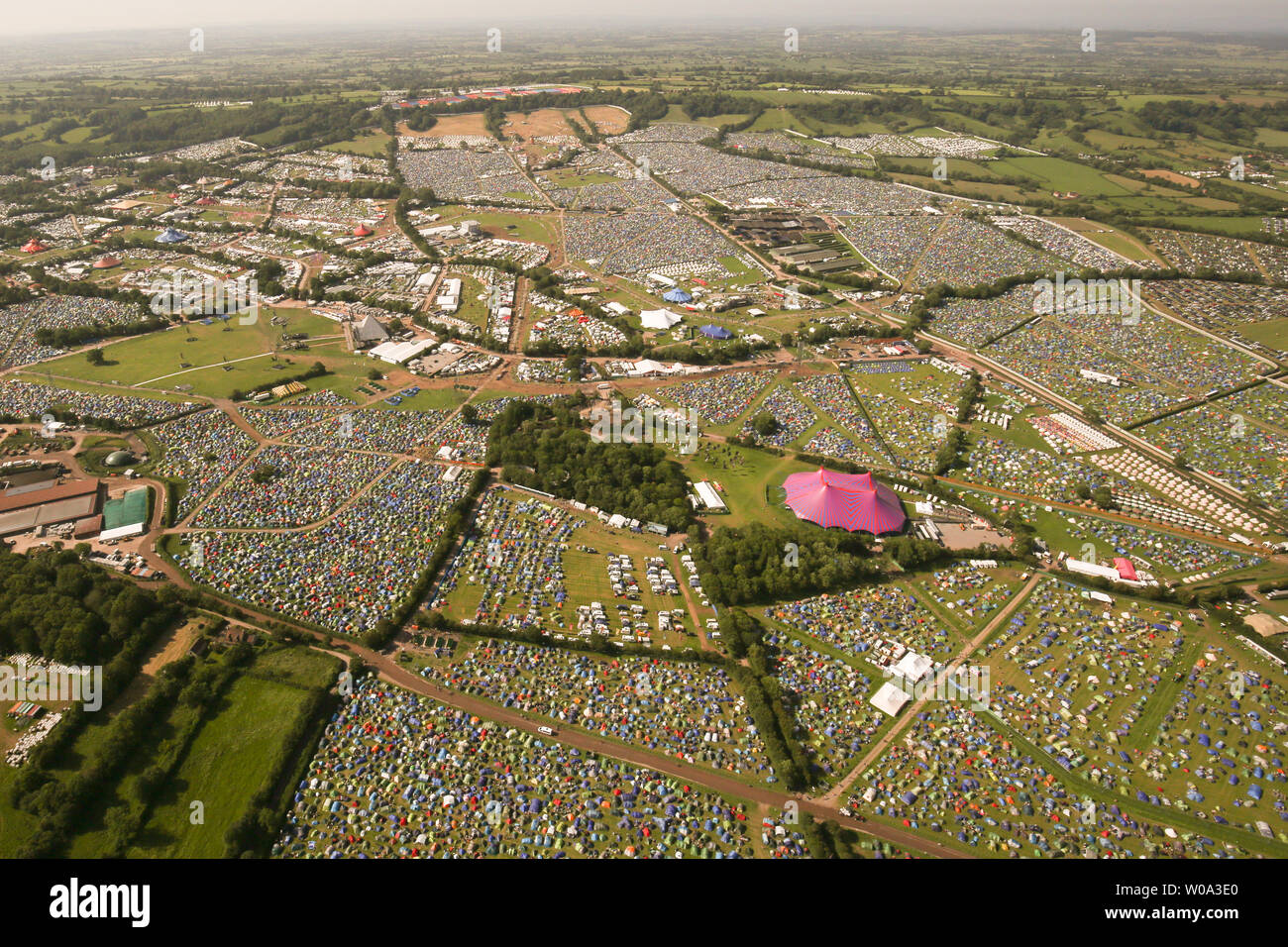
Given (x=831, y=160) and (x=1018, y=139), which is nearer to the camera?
(x=831, y=160)

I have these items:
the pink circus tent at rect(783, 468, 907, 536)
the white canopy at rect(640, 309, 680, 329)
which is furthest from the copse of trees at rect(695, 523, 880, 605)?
the white canopy at rect(640, 309, 680, 329)

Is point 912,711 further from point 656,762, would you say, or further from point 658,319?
point 658,319

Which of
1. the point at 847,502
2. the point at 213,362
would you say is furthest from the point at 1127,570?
the point at 213,362

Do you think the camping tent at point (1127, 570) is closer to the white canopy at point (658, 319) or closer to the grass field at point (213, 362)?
the white canopy at point (658, 319)

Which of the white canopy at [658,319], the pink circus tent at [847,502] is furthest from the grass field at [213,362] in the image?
the pink circus tent at [847,502]

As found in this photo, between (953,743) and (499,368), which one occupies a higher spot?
(499,368)

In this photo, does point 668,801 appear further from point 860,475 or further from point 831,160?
point 831,160
